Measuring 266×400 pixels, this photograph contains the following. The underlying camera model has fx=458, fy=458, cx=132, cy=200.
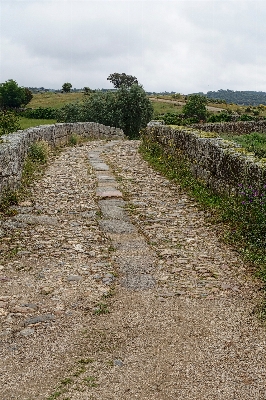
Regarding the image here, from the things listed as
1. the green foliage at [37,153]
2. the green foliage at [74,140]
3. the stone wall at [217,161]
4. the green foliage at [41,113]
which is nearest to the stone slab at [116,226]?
the stone wall at [217,161]

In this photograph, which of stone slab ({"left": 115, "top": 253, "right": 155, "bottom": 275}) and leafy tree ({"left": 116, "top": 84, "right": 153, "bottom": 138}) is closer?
stone slab ({"left": 115, "top": 253, "right": 155, "bottom": 275})

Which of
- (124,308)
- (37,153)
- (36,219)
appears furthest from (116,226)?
(37,153)

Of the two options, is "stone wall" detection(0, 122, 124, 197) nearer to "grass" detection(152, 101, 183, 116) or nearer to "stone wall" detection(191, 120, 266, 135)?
"stone wall" detection(191, 120, 266, 135)

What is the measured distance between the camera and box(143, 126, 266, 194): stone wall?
7.78 metres

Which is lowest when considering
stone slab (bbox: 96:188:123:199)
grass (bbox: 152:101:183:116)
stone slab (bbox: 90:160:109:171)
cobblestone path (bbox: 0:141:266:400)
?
cobblestone path (bbox: 0:141:266:400)

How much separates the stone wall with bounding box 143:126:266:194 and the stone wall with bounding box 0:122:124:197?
4.23m

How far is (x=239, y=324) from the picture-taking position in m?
4.61

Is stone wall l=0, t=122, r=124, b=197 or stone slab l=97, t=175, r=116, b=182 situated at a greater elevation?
stone wall l=0, t=122, r=124, b=197

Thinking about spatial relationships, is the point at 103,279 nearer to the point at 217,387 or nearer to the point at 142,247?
the point at 142,247

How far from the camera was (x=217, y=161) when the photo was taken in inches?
380

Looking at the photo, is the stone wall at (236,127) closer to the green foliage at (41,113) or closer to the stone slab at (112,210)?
the stone slab at (112,210)

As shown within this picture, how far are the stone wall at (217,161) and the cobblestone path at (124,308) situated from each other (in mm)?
979

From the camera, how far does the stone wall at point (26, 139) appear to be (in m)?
9.20

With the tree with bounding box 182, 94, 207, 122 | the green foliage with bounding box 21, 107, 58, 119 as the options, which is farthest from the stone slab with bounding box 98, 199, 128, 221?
the green foliage with bounding box 21, 107, 58, 119
